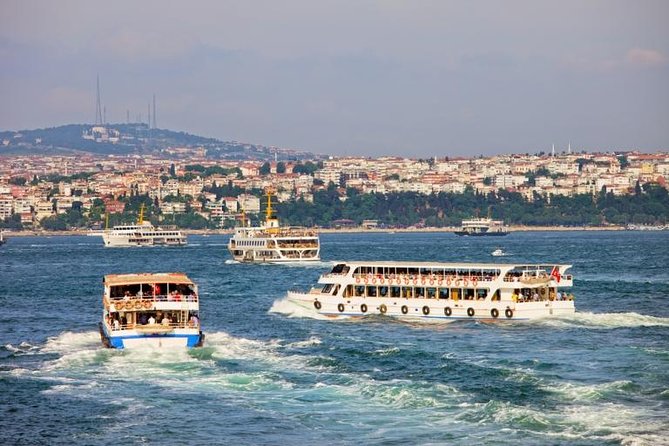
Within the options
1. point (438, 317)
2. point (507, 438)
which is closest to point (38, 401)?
point (507, 438)

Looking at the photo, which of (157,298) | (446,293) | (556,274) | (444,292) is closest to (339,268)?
(444,292)

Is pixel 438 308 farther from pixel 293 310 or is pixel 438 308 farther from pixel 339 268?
pixel 293 310

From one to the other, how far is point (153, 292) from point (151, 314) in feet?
4.69

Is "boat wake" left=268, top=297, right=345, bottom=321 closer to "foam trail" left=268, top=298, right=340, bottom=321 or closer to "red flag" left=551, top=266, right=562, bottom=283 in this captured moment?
"foam trail" left=268, top=298, right=340, bottom=321

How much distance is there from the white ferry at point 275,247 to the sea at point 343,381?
6521 cm

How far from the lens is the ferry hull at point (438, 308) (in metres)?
69.8

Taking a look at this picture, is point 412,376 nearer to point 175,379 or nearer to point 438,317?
point 175,379

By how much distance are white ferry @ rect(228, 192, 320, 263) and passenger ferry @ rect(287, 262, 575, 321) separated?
72.7m

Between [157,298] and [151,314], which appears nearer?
[157,298]

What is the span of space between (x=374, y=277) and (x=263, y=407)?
94.2 feet

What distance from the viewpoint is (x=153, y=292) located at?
58.5 metres

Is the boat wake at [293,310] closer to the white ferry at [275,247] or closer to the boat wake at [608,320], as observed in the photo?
the boat wake at [608,320]

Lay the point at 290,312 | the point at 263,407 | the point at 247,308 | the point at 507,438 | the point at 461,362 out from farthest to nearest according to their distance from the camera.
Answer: the point at 247,308 < the point at 290,312 < the point at 461,362 < the point at 263,407 < the point at 507,438

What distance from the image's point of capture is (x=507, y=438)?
39500 millimetres
